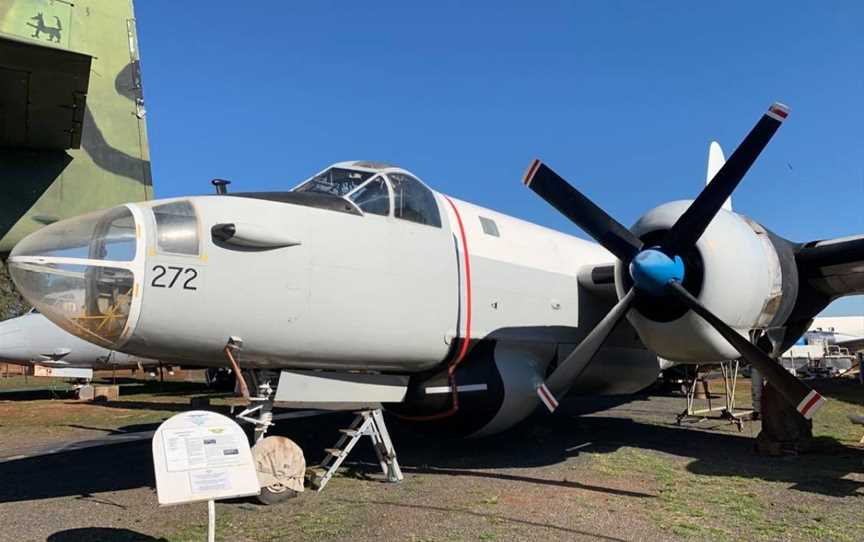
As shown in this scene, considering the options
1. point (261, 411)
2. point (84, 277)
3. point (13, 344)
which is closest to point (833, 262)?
point (261, 411)

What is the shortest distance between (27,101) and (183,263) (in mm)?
5667

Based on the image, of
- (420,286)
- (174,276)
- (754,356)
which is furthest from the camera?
(420,286)

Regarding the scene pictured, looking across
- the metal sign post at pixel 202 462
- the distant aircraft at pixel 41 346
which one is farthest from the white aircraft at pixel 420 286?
the distant aircraft at pixel 41 346

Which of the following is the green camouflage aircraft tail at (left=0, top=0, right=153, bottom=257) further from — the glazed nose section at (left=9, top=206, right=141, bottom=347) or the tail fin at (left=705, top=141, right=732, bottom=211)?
the tail fin at (left=705, top=141, right=732, bottom=211)

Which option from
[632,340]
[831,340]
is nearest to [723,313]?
[632,340]

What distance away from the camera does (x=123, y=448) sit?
1088 centimetres

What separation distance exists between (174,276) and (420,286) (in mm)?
2970

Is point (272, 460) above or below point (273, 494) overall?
above

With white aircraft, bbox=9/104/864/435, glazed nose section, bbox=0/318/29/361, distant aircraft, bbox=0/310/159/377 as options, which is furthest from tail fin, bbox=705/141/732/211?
glazed nose section, bbox=0/318/29/361

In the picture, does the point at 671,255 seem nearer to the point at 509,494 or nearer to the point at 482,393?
the point at 482,393

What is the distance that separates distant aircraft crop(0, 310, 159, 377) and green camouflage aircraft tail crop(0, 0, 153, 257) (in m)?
11.0

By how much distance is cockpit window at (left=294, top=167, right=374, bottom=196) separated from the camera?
7.81m

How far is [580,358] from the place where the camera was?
831 centimetres

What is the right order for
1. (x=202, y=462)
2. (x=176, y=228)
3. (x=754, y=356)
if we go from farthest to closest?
1. (x=754, y=356)
2. (x=176, y=228)
3. (x=202, y=462)
